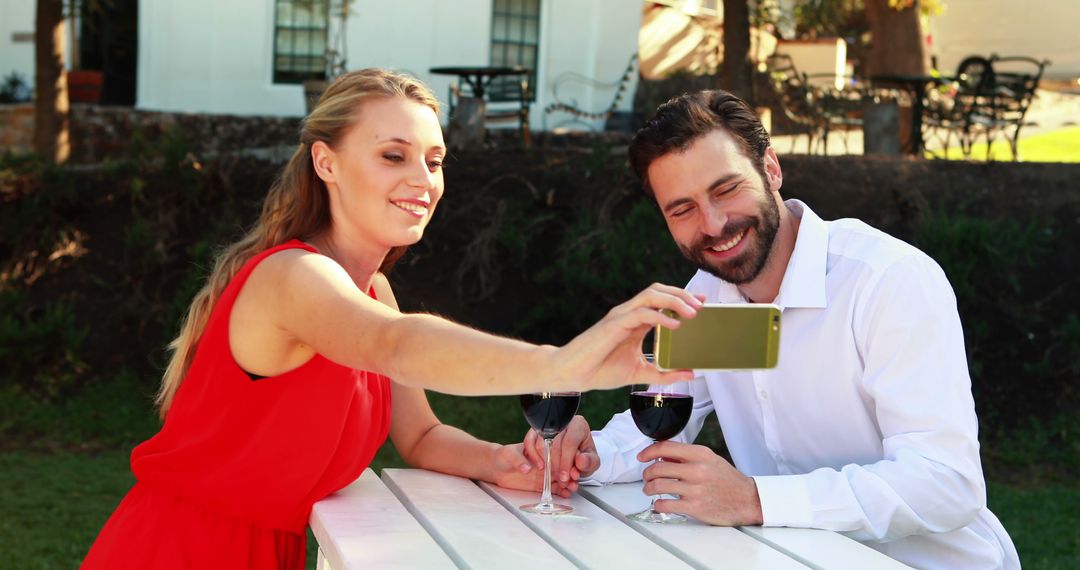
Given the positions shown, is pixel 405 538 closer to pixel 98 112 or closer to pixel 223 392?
pixel 223 392

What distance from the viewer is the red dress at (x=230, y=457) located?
103 inches

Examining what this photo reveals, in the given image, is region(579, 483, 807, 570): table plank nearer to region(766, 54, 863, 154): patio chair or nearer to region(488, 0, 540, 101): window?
region(766, 54, 863, 154): patio chair

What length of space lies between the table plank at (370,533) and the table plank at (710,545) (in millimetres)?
451

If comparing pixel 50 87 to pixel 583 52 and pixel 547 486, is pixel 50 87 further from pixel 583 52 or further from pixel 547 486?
pixel 547 486

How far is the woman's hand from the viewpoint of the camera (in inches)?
78.7

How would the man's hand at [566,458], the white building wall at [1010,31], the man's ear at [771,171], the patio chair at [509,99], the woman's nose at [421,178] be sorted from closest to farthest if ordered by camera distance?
the woman's nose at [421,178]
the man's hand at [566,458]
the man's ear at [771,171]
the patio chair at [509,99]
the white building wall at [1010,31]

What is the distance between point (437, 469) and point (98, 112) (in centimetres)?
1082

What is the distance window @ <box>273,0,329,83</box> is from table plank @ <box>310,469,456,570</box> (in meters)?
12.0

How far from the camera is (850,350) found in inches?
110

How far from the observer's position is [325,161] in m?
2.81

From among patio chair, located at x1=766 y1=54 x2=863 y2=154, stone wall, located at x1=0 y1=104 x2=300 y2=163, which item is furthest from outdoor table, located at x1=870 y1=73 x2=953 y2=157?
stone wall, located at x1=0 y1=104 x2=300 y2=163

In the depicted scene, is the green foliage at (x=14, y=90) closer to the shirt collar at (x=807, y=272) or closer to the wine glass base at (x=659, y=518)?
the shirt collar at (x=807, y=272)

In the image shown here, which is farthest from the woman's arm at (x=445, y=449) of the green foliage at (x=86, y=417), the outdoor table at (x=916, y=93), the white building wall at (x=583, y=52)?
the white building wall at (x=583, y=52)

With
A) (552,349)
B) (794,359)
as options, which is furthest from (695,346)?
(794,359)
